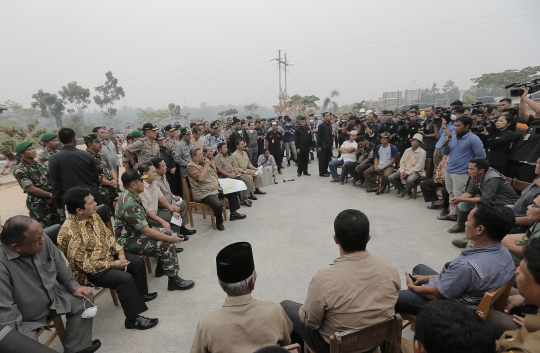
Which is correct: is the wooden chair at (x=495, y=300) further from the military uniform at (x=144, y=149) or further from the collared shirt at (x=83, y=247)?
the military uniform at (x=144, y=149)

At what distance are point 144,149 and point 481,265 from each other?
16.5ft

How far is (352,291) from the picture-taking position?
159cm

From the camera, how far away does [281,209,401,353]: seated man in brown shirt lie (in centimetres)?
158

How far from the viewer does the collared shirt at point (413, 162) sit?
225 inches

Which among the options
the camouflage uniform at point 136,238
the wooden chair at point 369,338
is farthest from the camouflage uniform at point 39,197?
the wooden chair at point 369,338

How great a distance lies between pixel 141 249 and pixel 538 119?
582 centimetres

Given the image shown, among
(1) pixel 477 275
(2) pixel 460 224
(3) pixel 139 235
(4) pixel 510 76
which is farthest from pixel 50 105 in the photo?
(4) pixel 510 76

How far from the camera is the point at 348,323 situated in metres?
1.58

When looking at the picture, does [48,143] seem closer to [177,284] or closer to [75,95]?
[177,284]

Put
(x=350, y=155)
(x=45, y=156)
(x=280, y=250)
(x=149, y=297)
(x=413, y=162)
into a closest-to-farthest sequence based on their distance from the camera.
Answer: (x=149, y=297) < (x=280, y=250) < (x=45, y=156) < (x=413, y=162) < (x=350, y=155)

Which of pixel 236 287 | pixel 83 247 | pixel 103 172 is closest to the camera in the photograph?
pixel 236 287

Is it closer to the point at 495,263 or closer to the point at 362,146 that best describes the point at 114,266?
the point at 495,263

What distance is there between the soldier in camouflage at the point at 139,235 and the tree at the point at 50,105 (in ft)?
149

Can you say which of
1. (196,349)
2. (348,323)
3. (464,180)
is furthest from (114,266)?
(464,180)
